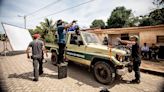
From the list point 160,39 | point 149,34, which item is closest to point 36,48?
point 149,34

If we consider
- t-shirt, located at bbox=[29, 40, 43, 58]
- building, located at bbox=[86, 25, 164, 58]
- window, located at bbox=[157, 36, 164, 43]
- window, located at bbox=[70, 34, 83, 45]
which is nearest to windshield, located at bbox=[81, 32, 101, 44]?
window, located at bbox=[70, 34, 83, 45]

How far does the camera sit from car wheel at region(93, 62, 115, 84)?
5.39 meters

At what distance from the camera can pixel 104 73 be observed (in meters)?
5.68

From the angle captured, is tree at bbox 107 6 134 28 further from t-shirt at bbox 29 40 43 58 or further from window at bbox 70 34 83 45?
t-shirt at bbox 29 40 43 58

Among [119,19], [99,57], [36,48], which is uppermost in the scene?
[119,19]

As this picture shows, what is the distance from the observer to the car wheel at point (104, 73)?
5395 mm

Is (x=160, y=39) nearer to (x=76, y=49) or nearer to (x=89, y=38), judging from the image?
(x=89, y=38)

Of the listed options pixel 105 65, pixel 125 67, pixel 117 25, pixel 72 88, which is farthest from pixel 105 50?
pixel 117 25

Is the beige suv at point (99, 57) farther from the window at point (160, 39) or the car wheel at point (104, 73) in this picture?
the window at point (160, 39)

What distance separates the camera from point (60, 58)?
6582 mm

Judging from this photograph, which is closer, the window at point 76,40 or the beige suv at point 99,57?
the beige suv at point 99,57

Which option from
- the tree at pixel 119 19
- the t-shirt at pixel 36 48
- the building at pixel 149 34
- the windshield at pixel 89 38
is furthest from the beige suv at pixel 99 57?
the tree at pixel 119 19

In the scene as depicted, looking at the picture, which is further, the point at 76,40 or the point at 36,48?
the point at 76,40

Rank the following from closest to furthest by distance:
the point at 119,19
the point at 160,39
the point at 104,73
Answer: the point at 104,73 → the point at 160,39 → the point at 119,19
